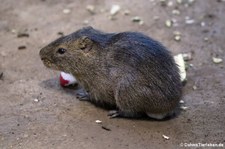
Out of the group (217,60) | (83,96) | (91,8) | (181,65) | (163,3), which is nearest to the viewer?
(83,96)

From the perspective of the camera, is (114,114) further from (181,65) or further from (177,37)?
(177,37)

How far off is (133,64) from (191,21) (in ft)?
10.9

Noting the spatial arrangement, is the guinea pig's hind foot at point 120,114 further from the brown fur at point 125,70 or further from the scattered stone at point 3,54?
the scattered stone at point 3,54

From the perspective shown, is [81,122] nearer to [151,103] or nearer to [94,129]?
[94,129]

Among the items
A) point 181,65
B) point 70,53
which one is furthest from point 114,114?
point 181,65

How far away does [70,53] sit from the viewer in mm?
6672

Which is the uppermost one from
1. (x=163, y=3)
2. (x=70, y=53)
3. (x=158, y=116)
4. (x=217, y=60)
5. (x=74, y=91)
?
(x=70, y=53)

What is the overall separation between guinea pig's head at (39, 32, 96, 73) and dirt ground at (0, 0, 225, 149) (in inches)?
16.6

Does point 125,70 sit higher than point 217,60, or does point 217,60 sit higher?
point 125,70

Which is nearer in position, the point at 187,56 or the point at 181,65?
the point at 181,65

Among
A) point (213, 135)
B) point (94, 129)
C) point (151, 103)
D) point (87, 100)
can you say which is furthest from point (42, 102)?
point (213, 135)

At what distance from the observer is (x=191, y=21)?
30.1 ft

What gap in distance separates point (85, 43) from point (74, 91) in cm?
85

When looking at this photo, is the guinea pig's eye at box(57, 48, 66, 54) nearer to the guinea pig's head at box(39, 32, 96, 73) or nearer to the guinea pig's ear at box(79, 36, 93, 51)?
the guinea pig's head at box(39, 32, 96, 73)
